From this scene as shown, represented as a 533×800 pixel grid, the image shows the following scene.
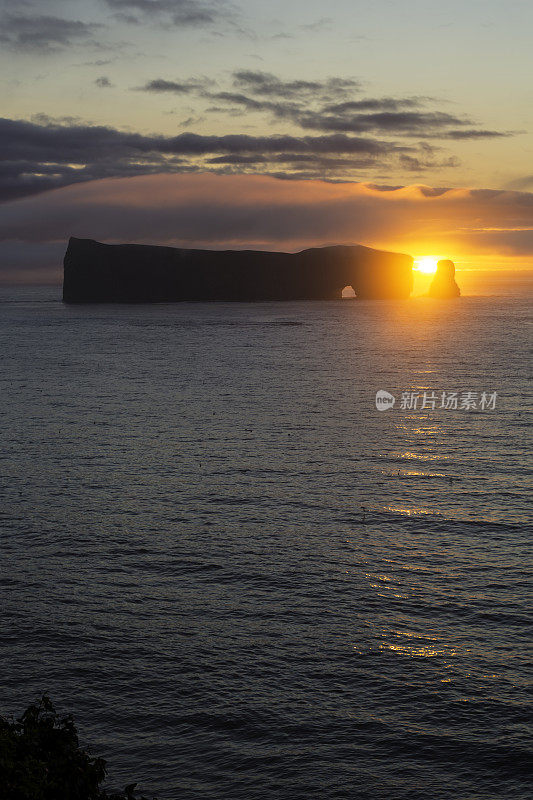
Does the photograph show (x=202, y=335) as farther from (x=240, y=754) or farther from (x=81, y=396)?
(x=240, y=754)

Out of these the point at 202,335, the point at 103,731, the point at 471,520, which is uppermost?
the point at 202,335

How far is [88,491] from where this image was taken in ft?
168

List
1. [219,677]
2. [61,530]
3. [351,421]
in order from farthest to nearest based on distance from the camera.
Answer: [351,421] → [61,530] → [219,677]

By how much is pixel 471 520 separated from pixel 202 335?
503 feet

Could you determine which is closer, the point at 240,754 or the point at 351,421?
the point at 240,754

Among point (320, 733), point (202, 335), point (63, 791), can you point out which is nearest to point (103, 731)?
point (320, 733)

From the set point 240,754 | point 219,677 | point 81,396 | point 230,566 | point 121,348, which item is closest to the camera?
point 240,754

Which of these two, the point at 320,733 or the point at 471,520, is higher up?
the point at 471,520
